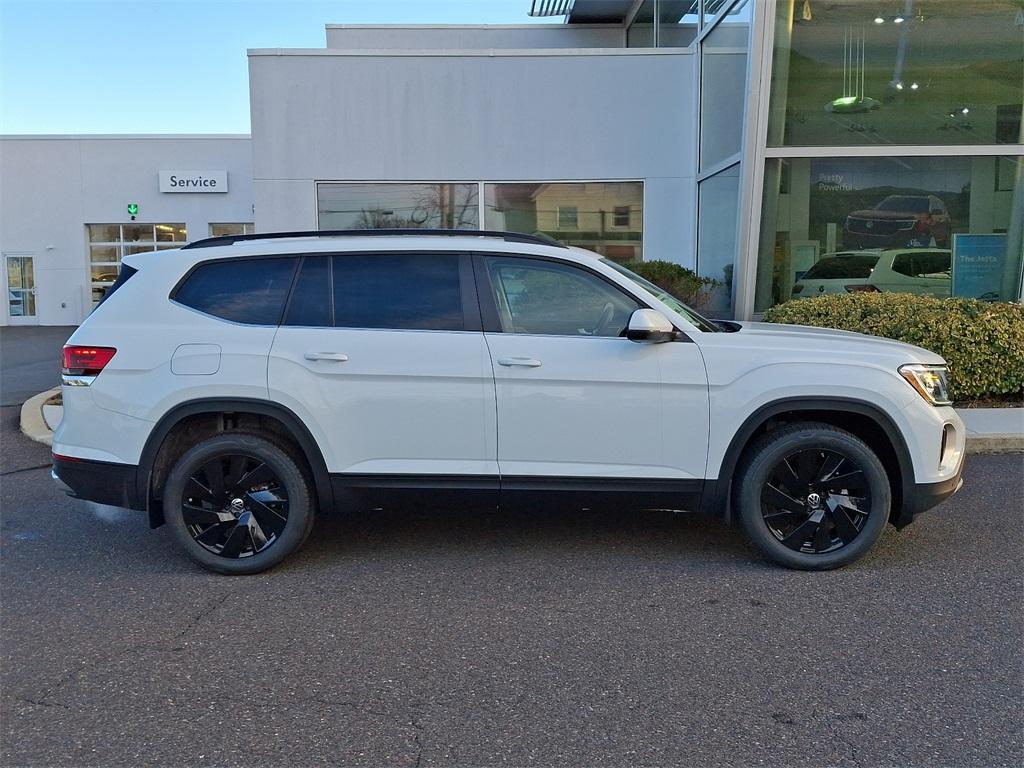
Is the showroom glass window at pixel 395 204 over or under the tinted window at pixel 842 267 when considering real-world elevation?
over

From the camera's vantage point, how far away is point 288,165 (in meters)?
13.5

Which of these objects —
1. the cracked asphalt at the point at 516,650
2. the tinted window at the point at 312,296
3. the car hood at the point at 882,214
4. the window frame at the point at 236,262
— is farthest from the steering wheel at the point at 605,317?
the car hood at the point at 882,214

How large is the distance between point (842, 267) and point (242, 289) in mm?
9018

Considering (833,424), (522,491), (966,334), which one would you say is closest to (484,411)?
(522,491)

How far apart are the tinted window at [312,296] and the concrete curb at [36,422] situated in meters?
4.67

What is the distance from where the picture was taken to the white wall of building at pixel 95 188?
25094mm

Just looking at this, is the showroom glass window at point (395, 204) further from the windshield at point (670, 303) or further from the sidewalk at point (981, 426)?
the windshield at point (670, 303)

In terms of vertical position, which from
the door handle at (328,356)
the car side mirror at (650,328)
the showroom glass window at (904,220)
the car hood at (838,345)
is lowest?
the door handle at (328,356)

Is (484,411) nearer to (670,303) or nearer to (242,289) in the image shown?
(670,303)

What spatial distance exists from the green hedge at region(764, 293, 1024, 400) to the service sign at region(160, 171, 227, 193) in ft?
68.2

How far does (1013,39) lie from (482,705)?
11.6 meters

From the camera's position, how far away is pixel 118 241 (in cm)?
2581

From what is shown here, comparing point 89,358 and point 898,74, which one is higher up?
point 898,74

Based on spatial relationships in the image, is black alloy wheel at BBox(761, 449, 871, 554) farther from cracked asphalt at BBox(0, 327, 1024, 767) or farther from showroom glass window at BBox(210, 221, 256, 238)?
showroom glass window at BBox(210, 221, 256, 238)
